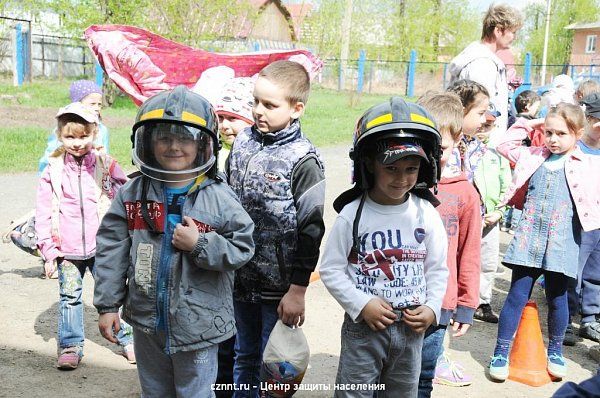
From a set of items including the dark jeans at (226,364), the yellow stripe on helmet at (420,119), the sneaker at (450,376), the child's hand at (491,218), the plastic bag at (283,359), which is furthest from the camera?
the child's hand at (491,218)

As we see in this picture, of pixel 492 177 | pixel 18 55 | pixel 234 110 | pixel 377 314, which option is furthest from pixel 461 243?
pixel 18 55

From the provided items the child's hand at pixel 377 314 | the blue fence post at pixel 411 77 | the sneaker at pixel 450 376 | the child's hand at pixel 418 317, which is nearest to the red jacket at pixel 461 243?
the child's hand at pixel 418 317

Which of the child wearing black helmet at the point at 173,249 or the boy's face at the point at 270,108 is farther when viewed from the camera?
the boy's face at the point at 270,108

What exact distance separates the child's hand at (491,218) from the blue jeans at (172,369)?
279cm

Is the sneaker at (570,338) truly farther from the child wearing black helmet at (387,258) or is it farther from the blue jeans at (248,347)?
the blue jeans at (248,347)

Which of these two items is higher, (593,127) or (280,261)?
(593,127)

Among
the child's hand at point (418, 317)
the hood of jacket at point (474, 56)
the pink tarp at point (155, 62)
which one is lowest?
the child's hand at point (418, 317)

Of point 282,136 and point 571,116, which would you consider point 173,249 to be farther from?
point 571,116

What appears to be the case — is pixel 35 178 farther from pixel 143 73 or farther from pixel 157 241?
pixel 157 241

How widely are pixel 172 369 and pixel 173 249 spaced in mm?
543

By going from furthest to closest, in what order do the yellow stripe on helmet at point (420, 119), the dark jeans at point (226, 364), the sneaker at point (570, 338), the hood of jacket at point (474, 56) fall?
the hood of jacket at point (474, 56)
the sneaker at point (570, 338)
the dark jeans at point (226, 364)
the yellow stripe on helmet at point (420, 119)

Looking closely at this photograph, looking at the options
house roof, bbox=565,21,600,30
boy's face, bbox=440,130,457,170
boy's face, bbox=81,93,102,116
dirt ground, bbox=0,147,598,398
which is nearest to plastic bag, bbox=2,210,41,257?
dirt ground, bbox=0,147,598,398

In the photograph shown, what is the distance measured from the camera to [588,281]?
5.58 metres

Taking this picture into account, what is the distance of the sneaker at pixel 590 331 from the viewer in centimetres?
537
